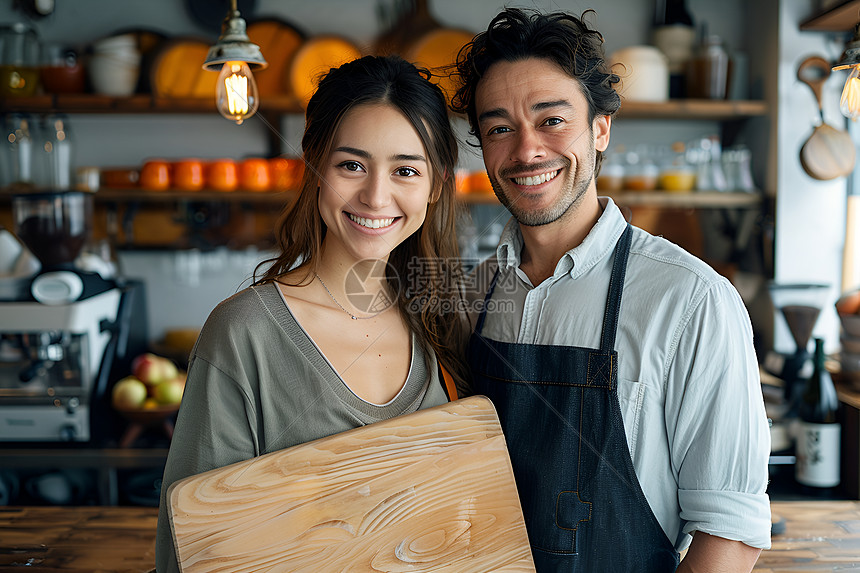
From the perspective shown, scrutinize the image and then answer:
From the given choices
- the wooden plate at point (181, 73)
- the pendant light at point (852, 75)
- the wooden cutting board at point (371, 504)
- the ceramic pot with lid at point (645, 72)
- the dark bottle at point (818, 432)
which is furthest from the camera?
the wooden plate at point (181, 73)

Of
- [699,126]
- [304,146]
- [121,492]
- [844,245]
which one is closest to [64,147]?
[121,492]

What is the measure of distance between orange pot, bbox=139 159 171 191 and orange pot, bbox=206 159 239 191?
175mm

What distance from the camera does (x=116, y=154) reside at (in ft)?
10.3

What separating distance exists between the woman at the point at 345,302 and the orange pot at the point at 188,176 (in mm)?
1736

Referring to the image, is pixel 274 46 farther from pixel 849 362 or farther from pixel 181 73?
pixel 849 362

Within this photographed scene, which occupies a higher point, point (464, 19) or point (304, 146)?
point (464, 19)

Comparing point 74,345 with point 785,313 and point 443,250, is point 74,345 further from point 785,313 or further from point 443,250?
point 785,313

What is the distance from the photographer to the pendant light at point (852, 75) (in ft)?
4.13

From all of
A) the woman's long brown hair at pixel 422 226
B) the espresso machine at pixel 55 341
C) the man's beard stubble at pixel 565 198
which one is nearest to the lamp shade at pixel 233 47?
the woman's long brown hair at pixel 422 226

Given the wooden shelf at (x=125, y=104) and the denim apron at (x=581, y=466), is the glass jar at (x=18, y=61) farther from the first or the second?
the denim apron at (x=581, y=466)

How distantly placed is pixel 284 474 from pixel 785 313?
2.02m

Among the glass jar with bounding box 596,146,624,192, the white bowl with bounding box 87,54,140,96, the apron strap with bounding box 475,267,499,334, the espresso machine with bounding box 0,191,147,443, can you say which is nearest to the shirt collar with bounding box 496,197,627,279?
the apron strap with bounding box 475,267,499,334

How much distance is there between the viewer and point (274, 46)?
9.43 ft

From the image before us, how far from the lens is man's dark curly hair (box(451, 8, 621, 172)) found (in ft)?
3.90
